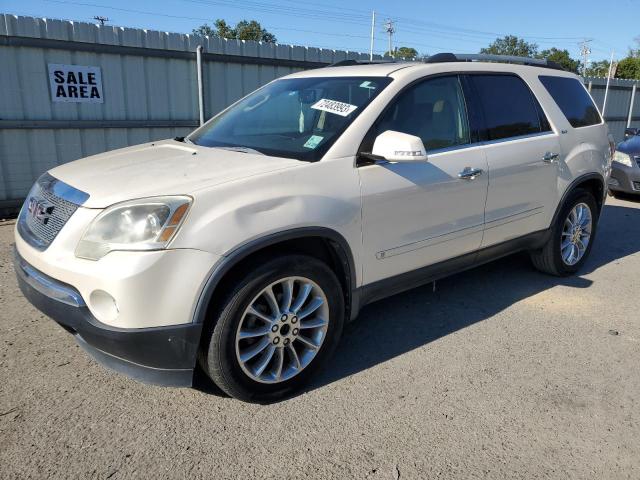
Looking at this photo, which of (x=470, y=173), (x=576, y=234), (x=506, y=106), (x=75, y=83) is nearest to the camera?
(x=470, y=173)

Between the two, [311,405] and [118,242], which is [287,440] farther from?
[118,242]

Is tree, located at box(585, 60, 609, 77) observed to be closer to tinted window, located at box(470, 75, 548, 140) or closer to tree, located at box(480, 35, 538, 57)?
tree, located at box(480, 35, 538, 57)

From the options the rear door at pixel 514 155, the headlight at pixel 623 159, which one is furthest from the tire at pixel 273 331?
the headlight at pixel 623 159

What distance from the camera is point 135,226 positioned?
2.50 meters

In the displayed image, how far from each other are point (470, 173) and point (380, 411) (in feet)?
5.75

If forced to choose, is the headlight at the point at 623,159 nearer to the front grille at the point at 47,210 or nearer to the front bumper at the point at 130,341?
the front bumper at the point at 130,341

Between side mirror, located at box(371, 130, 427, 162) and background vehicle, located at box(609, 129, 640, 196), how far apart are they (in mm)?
7150

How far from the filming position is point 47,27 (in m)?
6.66

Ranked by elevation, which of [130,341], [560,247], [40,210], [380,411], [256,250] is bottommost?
[380,411]

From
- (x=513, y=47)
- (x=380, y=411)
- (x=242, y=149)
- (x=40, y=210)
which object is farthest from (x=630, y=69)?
(x=40, y=210)

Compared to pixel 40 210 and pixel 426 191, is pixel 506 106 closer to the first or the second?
pixel 426 191

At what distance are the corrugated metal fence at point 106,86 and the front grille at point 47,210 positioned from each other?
169 inches

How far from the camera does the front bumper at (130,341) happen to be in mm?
2510

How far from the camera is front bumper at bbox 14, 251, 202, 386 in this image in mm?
2510
